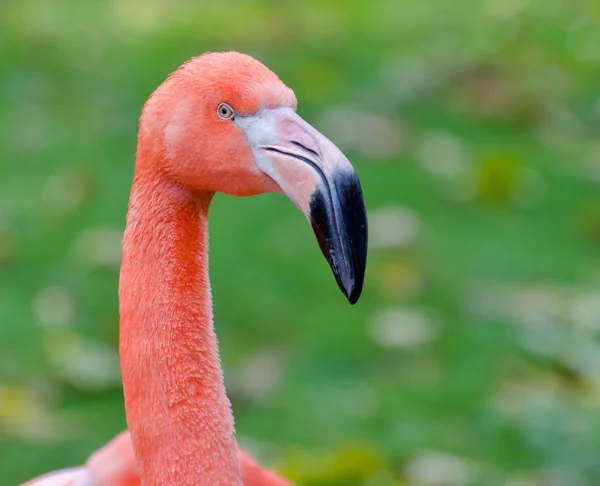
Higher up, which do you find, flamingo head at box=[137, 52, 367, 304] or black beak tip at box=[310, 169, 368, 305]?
flamingo head at box=[137, 52, 367, 304]

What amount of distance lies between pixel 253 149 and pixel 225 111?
0.22ft

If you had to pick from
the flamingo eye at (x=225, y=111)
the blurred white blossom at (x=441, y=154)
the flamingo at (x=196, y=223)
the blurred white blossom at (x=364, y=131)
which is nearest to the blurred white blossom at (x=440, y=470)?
the flamingo at (x=196, y=223)

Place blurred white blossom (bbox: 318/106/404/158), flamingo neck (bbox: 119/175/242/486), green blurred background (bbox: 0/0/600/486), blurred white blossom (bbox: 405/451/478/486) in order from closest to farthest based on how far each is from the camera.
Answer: flamingo neck (bbox: 119/175/242/486) < blurred white blossom (bbox: 405/451/478/486) < green blurred background (bbox: 0/0/600/486) < blurred white blossom (bbox: 318/106/404/158)

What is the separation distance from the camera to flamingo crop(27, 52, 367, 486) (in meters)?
1.40

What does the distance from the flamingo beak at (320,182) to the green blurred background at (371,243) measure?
1.26 meters

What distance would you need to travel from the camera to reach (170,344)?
5.03ft

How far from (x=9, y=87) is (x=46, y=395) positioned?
2202 millimetres

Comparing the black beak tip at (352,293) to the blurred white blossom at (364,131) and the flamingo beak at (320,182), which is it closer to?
the flamingo beak at (320,182)

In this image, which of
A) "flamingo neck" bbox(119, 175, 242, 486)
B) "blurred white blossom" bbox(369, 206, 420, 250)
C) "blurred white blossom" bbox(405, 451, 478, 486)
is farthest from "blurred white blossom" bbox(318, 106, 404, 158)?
"flamingo neck" bbox(119, 175, 242, 486)

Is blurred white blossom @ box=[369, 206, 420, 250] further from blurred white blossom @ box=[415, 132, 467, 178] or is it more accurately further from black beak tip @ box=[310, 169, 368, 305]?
black beak tip @ box=[310, 169, 368, 305]

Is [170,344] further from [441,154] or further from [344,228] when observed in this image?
[441,154]

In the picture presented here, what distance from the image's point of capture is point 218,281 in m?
3.49

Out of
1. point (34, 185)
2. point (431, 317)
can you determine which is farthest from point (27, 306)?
point (431, 317)

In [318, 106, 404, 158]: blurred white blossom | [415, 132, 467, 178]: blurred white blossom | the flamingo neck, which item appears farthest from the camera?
[318, 106, 404, 158]: blurred white blossom
